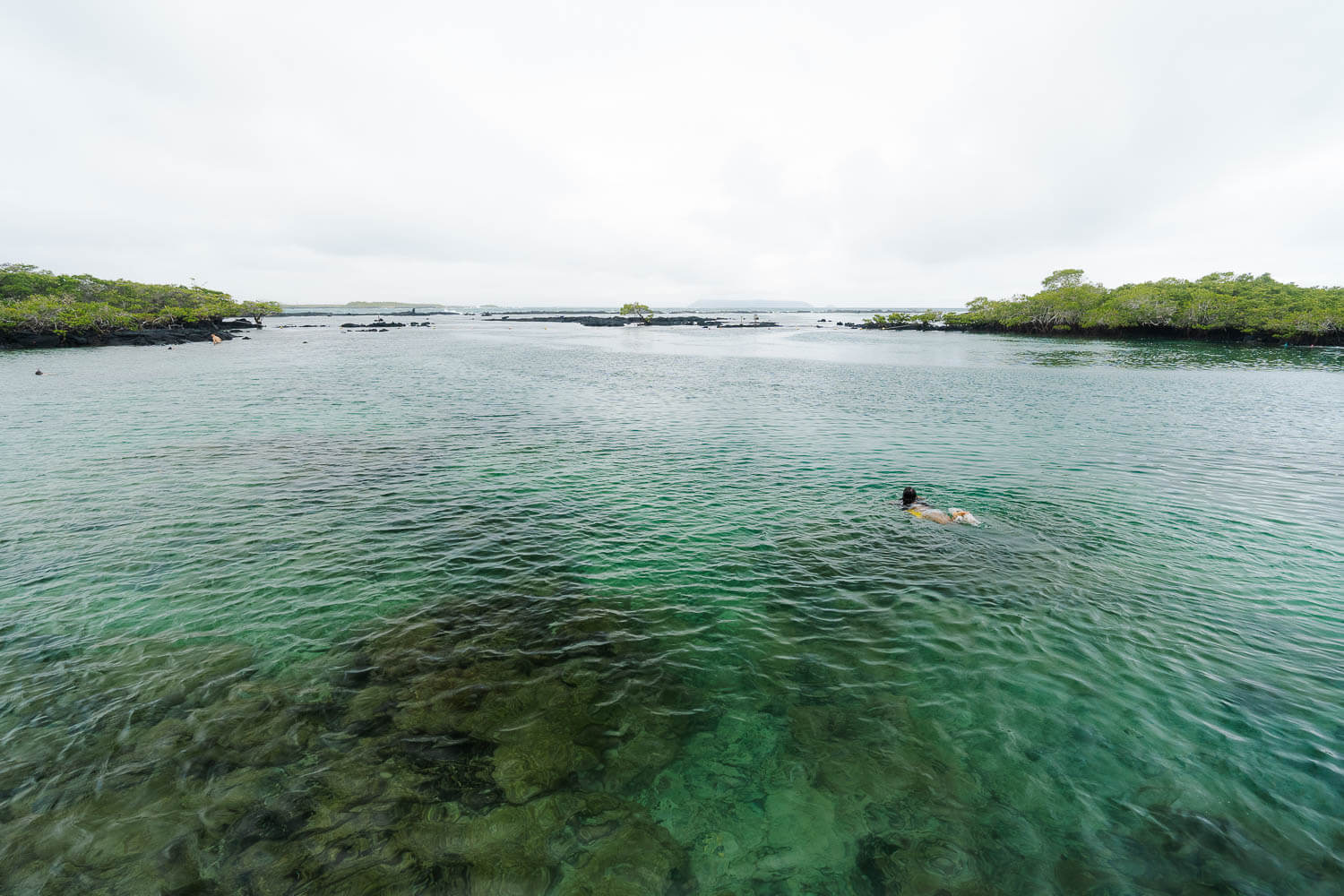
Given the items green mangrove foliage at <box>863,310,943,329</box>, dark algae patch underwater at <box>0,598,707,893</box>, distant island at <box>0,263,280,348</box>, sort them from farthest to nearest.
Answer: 1. green mangrove foliage at <box>863,310,943,329</box>
2. distant island at <box>0,263,280,348</box>
3. dark algae patch underwater at <box>0,598,707,893</box>

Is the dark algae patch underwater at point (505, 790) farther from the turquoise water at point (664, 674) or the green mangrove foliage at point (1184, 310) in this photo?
Result: the green mangrove foliage at point (1184, 310)

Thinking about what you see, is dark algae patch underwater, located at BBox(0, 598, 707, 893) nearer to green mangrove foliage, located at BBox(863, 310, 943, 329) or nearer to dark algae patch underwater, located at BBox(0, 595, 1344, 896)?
dark algae patch underwater, located at BBox(0, 595, 1344, 896)

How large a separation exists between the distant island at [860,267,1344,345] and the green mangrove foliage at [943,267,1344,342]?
0.15 m

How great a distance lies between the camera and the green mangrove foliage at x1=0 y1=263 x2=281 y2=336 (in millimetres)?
87812

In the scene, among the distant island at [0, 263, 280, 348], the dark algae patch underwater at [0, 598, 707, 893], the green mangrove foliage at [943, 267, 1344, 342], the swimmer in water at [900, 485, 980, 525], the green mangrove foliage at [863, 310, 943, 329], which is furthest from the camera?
the green mangrove foliage at [863, 310, 943, 329]

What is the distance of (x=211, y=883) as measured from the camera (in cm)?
700

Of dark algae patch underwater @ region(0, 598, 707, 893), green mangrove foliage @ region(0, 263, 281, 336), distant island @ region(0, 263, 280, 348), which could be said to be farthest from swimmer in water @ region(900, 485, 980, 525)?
green mangrove foliage @ region(0, 263, 281, 336)

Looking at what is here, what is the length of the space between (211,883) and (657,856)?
20.5 ft

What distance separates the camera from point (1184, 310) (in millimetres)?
111062

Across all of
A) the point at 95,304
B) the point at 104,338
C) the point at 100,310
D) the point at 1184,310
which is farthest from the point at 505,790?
the point at 1184,310

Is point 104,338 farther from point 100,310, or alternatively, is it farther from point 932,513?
point 932,513

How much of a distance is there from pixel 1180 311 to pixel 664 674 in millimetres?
155941

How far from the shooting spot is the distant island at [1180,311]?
3895 inches

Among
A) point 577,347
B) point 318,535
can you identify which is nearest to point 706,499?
point 318,535
